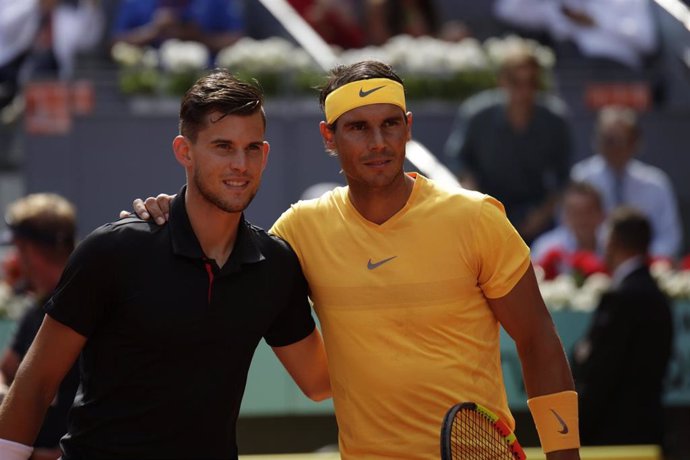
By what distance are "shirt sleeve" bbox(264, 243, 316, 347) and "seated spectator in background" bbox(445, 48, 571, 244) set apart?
501 centimetres

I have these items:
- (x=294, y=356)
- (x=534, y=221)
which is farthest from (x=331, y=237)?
(x=534, y=221)

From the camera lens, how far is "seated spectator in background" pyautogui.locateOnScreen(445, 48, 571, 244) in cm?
912

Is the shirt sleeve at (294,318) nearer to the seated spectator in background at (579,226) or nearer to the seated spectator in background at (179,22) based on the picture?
the seated spectator in background at (579,226)

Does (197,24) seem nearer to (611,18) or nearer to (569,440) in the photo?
(611,18)

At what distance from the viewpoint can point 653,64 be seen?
10.6 m

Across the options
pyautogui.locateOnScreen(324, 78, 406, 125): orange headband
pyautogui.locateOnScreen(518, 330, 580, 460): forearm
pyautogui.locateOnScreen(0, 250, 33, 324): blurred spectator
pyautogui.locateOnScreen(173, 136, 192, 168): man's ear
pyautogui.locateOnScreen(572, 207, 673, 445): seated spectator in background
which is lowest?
pyautogui.locateOnScreen(572, 207, 673, 445): seated spectator in background

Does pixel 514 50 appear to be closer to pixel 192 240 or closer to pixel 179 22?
pixel 179 22

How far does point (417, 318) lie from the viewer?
396cm

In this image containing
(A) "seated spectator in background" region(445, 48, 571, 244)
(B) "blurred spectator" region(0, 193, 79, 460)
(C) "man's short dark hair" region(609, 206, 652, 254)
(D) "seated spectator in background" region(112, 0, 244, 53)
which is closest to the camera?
(B) "blurred spectator" region(0, 193, 79, 460)

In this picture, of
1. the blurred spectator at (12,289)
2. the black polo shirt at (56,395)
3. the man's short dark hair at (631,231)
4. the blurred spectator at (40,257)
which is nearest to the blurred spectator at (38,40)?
the blurred spectator at (12,289)

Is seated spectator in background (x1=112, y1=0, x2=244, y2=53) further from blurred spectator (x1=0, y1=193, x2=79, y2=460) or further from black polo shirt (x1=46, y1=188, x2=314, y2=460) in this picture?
black polo shirt (x1=46, y1=188, x2=314, y2=460)

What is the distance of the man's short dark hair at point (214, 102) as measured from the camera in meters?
3.80

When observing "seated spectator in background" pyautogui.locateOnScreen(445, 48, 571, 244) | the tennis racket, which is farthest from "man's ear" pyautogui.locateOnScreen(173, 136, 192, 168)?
"seated spectator in background" pyautogui.locateOnScreen(445, 48, 571, 244)

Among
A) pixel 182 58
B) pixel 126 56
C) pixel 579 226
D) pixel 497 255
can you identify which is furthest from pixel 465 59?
pixel 497 255
